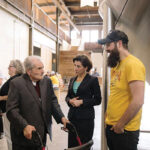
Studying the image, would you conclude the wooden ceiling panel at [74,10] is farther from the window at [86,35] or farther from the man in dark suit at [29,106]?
the man in dark suit at [29,106]

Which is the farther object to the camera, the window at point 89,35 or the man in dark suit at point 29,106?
the window at point 89,35

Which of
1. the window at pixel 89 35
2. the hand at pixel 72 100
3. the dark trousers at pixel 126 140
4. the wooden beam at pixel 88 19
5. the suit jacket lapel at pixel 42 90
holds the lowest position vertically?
the dark trousers at pixel 126 140

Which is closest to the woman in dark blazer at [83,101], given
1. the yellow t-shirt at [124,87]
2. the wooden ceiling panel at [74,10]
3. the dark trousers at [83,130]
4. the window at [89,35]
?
the dark trousers at [83,130]

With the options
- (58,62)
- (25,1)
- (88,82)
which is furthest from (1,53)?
(58,62)

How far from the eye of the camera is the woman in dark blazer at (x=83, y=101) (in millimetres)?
2359

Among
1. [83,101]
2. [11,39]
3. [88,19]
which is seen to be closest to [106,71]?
[83,101]

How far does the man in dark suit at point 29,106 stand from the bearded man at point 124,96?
0.60m

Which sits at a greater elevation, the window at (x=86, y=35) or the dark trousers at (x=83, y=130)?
the window at (x=86, y=35)

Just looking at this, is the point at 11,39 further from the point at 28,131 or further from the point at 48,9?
the point at 48,9

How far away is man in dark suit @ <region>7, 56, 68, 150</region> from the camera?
1.82 metres

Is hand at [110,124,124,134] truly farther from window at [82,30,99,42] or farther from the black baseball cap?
window at [82,30,99,42]

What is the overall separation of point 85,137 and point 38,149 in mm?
668

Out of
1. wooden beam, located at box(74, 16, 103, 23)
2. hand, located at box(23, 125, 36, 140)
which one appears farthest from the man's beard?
wooden beam, located at box(74, 16, 103, 23)

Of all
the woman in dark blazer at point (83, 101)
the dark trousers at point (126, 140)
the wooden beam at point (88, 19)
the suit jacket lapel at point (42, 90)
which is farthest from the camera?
the wooden beam at point (88, 19)
